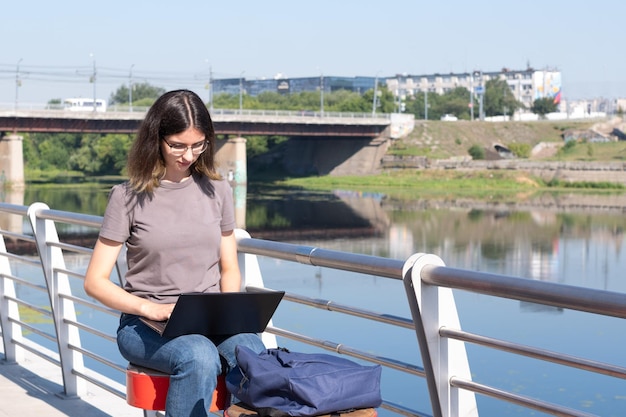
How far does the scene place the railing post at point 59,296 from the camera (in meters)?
5.19

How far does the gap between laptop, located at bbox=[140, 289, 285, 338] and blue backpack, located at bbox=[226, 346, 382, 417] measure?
0.32 meters

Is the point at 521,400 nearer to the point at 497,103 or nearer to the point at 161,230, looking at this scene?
the point at 161,230

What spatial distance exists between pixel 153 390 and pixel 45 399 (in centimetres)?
250

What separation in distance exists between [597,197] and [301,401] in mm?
52368

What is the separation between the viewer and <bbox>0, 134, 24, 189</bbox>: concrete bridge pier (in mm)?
56750

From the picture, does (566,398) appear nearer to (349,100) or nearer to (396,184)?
(396,184)

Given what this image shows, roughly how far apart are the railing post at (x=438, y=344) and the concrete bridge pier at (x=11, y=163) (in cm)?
5607

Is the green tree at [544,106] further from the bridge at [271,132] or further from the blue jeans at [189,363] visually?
the blue jeans at [189,363]

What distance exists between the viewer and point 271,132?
6588 centimetres

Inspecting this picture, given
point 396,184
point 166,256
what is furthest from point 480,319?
point 396,184

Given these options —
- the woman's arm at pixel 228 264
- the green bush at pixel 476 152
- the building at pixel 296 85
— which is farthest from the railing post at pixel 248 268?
the building at pixel 296 85

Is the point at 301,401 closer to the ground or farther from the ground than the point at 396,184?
farther from the ground

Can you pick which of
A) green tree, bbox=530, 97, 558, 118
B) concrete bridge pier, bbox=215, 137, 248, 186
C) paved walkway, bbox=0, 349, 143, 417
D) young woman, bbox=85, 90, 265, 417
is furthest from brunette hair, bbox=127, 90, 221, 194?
green tree, bbox=530, 97, 558, 118

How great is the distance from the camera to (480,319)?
1548cm
